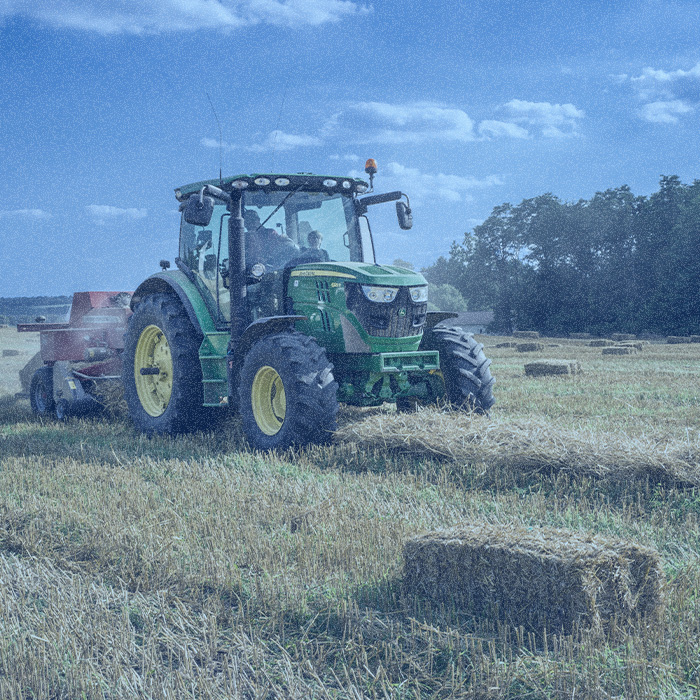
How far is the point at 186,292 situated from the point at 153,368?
1.06 metres

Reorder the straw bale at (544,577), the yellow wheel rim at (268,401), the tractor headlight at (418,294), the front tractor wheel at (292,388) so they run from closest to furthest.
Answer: the straw bale at (544,577) < the front tractor wheel at (292,388) < the yellow wheel rim at (268,401) < the tractor headlight at (418,294)

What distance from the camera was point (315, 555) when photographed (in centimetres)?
409

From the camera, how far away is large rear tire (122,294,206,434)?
8.00 meters

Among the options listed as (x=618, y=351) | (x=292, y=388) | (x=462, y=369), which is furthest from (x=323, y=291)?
(x=618, y=351)

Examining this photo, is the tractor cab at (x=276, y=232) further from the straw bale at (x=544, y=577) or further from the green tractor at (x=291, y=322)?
the straw bale at (x=544, y=577)

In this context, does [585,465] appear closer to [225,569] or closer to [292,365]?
[292,365]

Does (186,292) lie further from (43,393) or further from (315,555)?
(315,555)

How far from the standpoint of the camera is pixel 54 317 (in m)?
12.2

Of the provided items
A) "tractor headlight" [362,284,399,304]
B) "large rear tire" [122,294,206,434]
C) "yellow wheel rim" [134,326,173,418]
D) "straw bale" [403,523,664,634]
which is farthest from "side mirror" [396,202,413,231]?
"straw bale" [403,523,664,634]

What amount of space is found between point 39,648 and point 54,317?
9.78m

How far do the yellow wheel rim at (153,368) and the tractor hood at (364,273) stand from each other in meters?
2.08

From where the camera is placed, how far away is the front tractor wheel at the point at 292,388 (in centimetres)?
664

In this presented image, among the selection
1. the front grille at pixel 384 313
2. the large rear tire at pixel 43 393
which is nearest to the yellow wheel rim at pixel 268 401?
the front grille at pixel 384 313

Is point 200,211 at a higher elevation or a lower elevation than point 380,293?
higher
